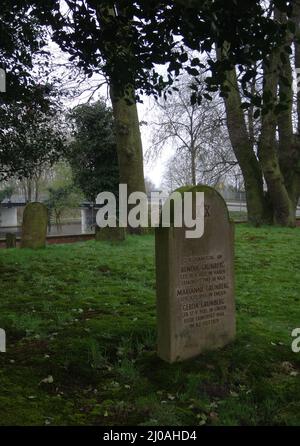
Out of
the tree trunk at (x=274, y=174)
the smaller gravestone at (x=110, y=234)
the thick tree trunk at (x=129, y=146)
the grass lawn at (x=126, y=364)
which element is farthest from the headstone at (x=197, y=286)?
the tree trunk at (x=274, y=174)

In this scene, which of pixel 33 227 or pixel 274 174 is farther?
pixel 274 174

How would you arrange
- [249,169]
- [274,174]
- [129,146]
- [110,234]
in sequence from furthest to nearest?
[249,169]
[274,174]
[129,146]
[110,234]

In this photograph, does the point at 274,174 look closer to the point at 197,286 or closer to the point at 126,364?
the point at 197,286

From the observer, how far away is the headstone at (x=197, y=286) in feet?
14.2

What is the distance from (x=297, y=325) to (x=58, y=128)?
9.40 m

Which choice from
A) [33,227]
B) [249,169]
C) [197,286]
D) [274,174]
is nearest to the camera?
[197,286]

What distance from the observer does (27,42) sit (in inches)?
327

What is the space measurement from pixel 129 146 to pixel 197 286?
1056 centimetres

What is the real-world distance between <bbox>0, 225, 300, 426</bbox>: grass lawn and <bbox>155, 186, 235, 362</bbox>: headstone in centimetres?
18

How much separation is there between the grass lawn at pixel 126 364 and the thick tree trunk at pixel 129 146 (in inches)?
295

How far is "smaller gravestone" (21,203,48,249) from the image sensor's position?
473 inches

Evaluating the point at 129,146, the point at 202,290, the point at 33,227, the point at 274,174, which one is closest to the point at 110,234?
the point at 33,227

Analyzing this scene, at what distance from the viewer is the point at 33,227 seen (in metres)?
12.1
